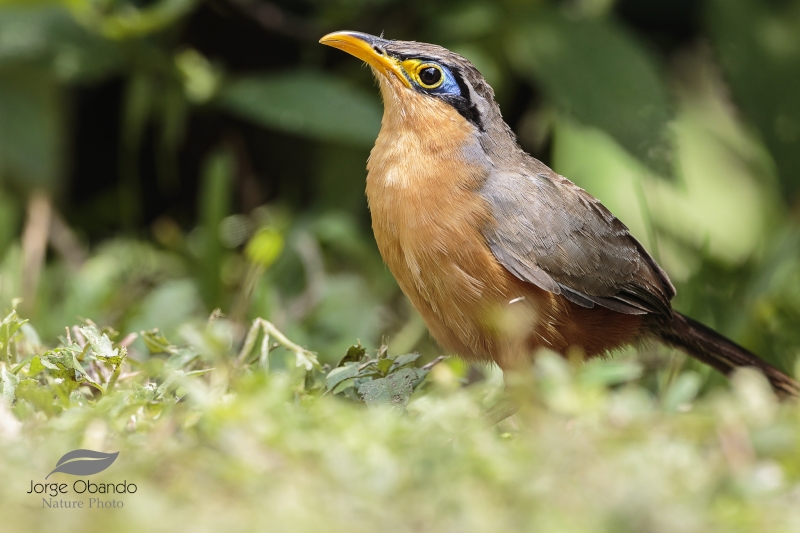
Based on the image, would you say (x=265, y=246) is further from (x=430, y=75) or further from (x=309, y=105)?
(x=309, y=105)

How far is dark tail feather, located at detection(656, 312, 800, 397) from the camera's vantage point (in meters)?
4.58

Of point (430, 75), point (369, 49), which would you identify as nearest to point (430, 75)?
point (430, 75)

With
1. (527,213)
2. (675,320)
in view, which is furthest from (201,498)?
(675,320)

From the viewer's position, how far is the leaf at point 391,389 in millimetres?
3260

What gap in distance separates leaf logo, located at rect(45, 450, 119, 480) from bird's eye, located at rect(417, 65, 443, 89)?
270cm

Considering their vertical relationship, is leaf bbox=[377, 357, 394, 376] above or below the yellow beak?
below

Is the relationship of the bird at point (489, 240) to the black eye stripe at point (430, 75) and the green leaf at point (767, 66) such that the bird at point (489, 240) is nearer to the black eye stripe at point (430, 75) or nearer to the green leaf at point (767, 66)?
the black eye stripe at point (430, 75)

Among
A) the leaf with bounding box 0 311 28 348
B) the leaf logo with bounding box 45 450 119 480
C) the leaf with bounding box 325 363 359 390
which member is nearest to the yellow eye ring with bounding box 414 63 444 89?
the leaf with bounding box 325 363 359 390

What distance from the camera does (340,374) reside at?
343cm

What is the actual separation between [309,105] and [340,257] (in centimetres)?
139

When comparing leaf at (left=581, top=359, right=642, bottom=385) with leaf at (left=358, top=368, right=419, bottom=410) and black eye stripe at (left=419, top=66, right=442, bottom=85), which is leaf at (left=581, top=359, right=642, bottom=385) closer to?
leaf at (left=358, top=368, right=419, bottom=410)

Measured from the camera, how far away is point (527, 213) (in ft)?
13.6

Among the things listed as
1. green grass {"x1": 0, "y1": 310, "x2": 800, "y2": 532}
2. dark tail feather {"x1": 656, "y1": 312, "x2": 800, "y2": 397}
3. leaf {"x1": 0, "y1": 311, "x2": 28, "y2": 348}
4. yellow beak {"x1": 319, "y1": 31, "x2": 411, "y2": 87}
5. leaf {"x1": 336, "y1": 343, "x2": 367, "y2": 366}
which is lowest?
dark tail feather {"x1": 656, "y1": 312, "x2": 800, "y2": 397}

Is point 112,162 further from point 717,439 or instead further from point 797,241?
point 717,439
